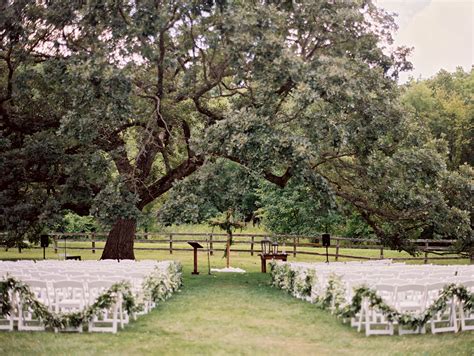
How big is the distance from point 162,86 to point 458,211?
11499 millimetres

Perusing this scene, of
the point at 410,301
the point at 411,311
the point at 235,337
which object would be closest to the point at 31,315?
the point at 235,337

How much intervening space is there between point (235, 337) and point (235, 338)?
94 mm

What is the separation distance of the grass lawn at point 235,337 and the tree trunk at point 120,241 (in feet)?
33.6

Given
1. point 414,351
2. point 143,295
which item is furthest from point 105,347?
point 414,351

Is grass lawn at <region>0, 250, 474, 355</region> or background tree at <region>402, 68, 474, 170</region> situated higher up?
background tree at <region>402, 68, 474, 170</region>

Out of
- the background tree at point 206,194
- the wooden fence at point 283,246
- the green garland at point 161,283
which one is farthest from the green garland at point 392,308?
the wooden fence at point 283,246

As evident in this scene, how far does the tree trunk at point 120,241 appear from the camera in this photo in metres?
24.6

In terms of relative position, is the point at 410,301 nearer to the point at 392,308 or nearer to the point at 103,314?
the point at 392,308

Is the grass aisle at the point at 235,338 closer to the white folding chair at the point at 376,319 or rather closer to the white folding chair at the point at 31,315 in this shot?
the white folding chair at the point at 376,319

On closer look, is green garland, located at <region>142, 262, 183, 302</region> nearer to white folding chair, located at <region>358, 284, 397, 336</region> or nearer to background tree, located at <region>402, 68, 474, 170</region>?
white folding chair, located at <region>358, 284, 397, 336</region>

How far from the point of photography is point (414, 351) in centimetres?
929

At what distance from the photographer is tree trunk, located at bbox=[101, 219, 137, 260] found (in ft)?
80.7

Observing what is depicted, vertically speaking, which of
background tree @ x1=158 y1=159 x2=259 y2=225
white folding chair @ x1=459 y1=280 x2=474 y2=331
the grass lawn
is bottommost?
the grass lawn

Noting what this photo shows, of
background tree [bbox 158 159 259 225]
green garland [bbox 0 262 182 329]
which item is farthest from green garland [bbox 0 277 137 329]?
background tree [bbox 158 159 259 225]
